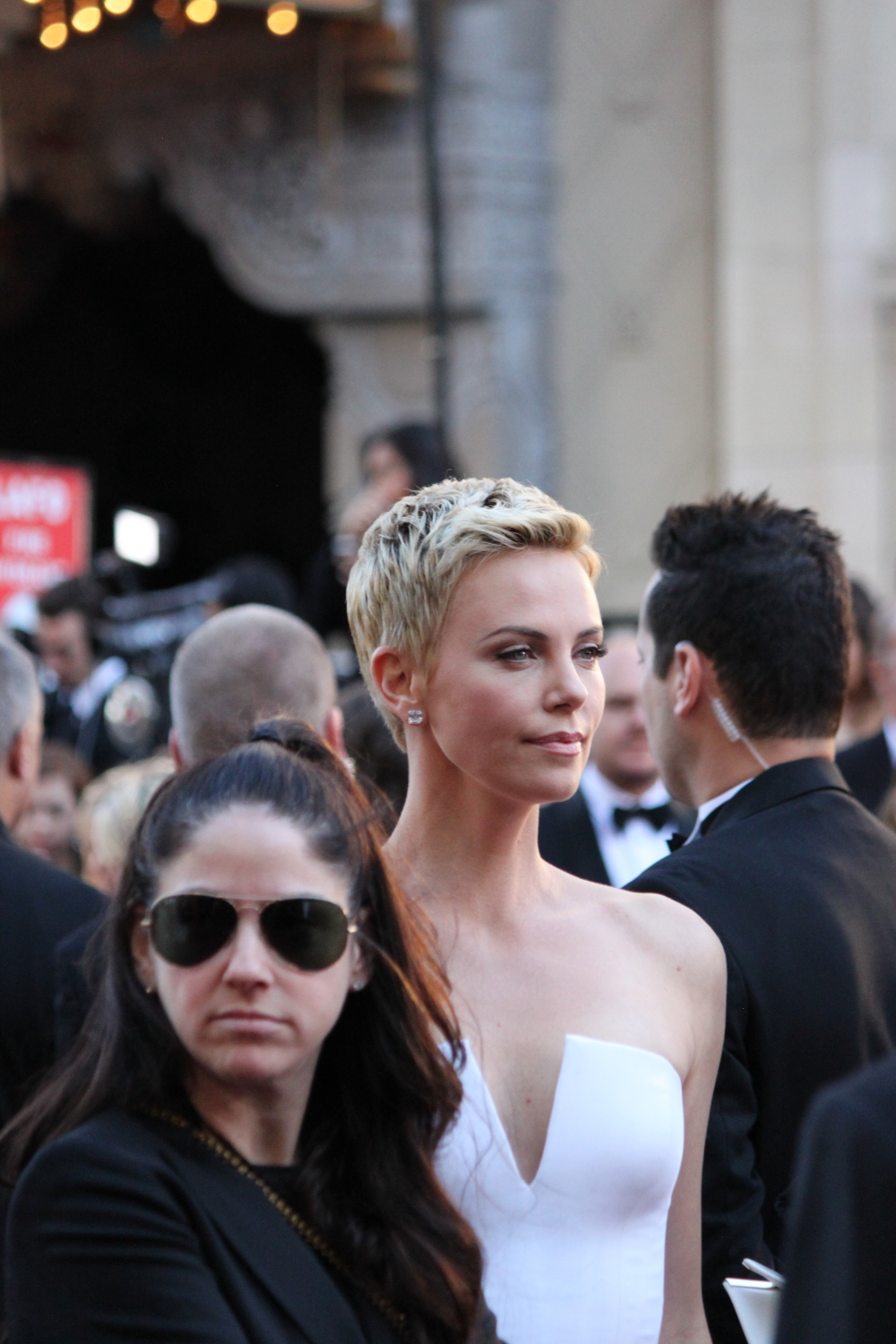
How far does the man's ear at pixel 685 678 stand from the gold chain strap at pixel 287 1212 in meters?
1.35

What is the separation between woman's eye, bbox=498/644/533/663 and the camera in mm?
2346

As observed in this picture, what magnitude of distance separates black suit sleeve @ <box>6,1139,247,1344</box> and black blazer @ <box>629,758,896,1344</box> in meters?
1.05

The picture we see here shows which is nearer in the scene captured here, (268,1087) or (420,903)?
(268,1087)

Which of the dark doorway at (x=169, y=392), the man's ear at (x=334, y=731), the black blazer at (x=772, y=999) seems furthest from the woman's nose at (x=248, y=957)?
the dark doorway at (x=169, y=392)

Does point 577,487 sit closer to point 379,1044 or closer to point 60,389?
point 60,389

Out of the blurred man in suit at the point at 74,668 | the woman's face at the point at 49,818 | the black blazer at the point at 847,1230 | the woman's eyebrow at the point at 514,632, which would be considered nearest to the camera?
the black blazer at the point at 847,1230

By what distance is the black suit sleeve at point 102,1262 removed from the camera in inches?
66.4

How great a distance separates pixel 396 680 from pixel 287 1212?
841mm

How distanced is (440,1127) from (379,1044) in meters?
0.14

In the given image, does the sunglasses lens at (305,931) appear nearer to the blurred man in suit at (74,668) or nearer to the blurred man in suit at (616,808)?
the blurred man in suit at (616,808)

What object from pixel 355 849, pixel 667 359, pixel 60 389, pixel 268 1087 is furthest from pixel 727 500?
pixel 60 389

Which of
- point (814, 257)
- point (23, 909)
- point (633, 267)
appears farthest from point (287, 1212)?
point (633, 267)

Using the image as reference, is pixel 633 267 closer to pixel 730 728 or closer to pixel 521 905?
pixel 730 728

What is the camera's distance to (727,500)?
3.12 meters
